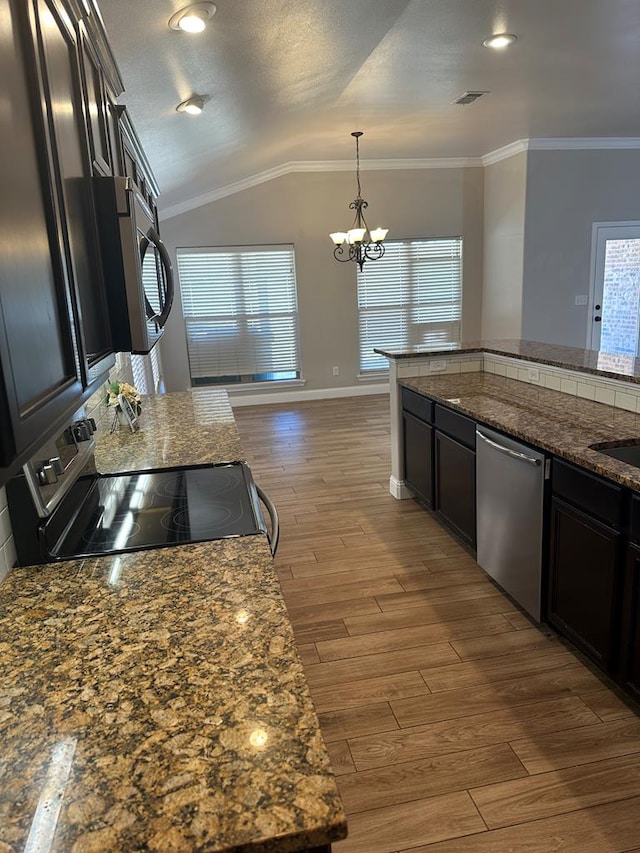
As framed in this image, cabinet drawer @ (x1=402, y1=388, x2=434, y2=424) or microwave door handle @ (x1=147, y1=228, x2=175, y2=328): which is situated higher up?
microwave door handle @ (x1=147, y1=228, x2=175, y2=328)

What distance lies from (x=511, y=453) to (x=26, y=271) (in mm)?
2184

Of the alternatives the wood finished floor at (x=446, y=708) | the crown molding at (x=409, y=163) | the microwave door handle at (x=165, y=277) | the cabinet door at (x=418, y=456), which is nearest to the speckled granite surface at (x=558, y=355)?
the cabinet door at (x=418, y=456)

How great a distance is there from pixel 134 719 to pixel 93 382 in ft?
2.02

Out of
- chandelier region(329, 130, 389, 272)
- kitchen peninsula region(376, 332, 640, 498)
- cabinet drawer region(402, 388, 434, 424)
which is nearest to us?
kitchen peninsula region(376, 332, 640, 498)

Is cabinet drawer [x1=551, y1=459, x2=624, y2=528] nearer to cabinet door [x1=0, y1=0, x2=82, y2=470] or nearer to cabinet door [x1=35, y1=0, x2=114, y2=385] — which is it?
cabinet door [x1=35, y1=0, x2=114, y2=385]

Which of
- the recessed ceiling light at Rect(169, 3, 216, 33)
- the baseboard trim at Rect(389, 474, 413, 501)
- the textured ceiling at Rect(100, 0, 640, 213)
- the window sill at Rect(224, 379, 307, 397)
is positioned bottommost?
the baseboard trim at Rect(389, 474, 413, 501)

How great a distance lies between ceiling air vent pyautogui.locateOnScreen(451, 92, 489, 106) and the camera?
4398 millimetres

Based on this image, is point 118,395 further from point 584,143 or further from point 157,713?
point 584,143

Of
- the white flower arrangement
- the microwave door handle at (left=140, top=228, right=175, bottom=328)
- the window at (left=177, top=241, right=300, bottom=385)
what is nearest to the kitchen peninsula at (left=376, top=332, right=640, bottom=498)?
the microwave door handle at (left=140, top=228, right=175, bottom=328)

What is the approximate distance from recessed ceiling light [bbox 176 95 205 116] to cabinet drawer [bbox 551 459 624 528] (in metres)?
2.55

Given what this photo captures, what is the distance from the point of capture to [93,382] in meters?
1.13

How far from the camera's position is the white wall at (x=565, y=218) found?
6.42 metres

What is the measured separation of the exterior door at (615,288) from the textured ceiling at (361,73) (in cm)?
123

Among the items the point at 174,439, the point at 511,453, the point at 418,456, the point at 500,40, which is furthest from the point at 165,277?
the point at 500,40
